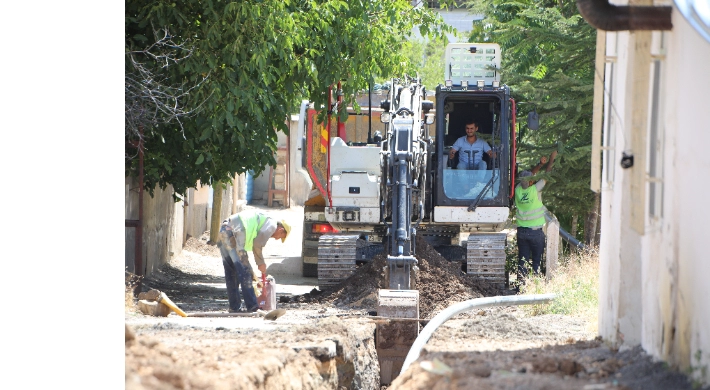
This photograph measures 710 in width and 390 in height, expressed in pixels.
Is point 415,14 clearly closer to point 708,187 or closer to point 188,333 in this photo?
point 188,333

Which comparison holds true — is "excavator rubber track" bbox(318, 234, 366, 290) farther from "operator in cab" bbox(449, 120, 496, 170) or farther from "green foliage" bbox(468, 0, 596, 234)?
"green foliage" bbox(468, 0, 596, 234)

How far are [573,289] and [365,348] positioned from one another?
2740 mm

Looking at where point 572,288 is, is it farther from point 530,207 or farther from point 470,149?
point 470,149

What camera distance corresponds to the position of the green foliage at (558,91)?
1366 centimetres

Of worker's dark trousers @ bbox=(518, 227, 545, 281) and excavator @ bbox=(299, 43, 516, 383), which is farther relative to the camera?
worker's dark trousers @ bbox=(518, 227, 545, 281)

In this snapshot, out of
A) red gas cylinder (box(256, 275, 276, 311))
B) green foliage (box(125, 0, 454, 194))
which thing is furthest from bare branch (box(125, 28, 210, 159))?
red gas cylinder (box(256, 275, 276, 311))

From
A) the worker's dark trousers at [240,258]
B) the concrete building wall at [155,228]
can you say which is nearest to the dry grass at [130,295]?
the worker's dark trousers at [240,258]

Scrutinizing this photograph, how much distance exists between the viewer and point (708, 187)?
570cm

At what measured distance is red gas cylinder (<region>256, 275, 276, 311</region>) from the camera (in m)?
11.9

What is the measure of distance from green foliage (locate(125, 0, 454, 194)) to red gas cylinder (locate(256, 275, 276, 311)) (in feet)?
7.55

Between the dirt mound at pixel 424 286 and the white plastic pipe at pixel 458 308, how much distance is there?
137 cm
